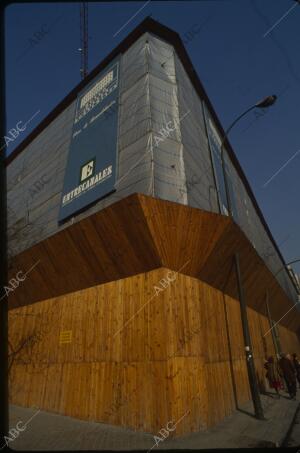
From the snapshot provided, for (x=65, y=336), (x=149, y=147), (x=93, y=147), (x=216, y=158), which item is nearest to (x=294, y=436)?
(x=65, y=336)

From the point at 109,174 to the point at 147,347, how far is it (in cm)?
725

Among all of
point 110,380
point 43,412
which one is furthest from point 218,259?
point 43,412

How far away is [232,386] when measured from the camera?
1143cm

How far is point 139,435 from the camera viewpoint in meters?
8.30

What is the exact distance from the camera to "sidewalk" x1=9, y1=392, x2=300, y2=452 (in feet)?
23.5

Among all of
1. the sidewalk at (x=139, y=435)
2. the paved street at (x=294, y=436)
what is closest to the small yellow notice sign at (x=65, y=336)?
the sidewalk at (x=139, y=435)

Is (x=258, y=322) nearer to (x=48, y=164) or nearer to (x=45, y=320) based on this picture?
(x=45, y=320)

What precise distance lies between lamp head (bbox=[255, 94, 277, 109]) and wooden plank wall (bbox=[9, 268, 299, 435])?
6.83 m

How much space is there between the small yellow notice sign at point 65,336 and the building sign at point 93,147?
5.24 metres

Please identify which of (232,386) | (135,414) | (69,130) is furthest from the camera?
(69,130)

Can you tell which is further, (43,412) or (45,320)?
(45,320)

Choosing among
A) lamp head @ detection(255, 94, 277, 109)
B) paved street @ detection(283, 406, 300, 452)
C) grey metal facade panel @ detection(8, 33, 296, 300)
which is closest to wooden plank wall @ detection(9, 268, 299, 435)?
paved street @ detection(283, 406, 300, 452)

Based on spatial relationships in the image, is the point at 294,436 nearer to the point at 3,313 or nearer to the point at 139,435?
the point at 139,435

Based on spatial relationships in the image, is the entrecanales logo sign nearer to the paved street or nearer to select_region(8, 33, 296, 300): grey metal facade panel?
select_region(8, 33, 296, 300): grey metal facade panel
